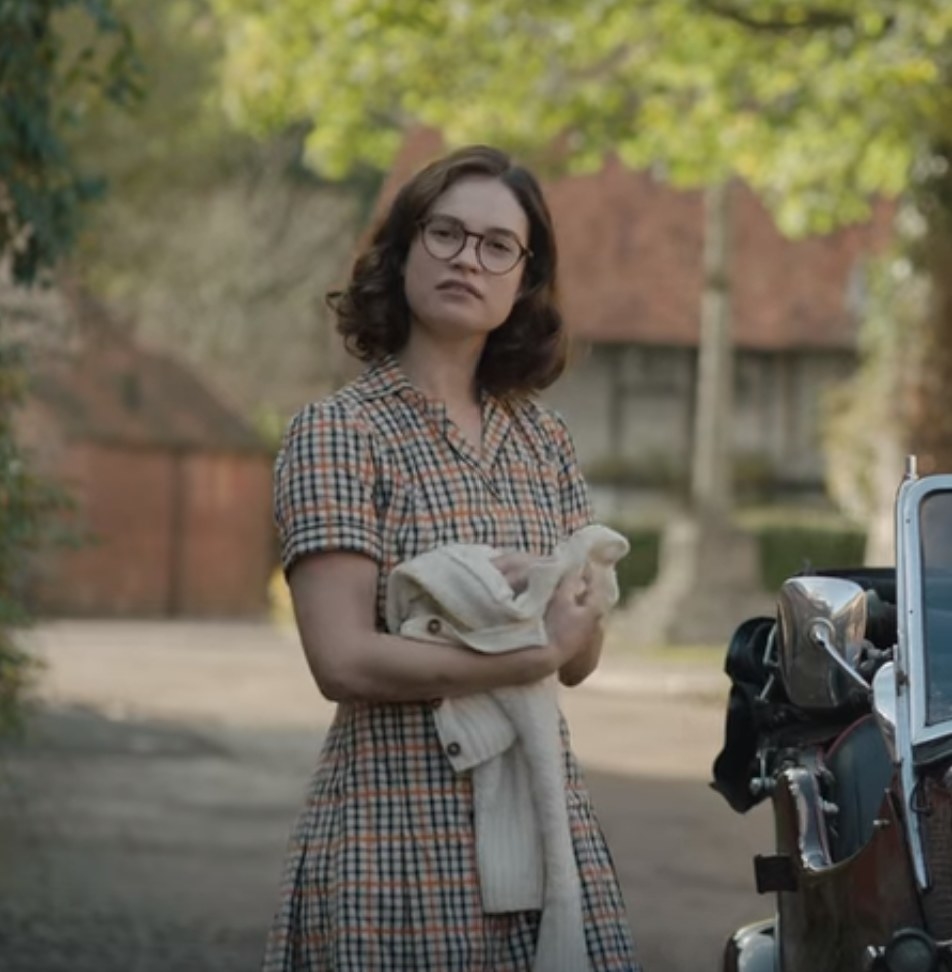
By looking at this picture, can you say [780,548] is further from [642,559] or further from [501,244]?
[501,244]

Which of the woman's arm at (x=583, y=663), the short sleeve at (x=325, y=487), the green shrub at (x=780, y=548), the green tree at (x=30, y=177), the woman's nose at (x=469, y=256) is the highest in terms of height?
the green shrub at (x=780, y=548)

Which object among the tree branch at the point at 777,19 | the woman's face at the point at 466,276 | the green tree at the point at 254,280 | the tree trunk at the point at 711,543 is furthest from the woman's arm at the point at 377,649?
the green tree at the point at 254,280

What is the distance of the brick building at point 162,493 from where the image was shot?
155 feet

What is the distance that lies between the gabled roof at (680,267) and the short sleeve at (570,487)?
41.6 meters

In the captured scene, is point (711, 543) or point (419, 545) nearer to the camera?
point (419, 545)

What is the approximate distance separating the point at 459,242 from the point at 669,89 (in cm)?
2095

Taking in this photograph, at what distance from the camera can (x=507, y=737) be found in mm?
3875

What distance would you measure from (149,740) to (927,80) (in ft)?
24.3

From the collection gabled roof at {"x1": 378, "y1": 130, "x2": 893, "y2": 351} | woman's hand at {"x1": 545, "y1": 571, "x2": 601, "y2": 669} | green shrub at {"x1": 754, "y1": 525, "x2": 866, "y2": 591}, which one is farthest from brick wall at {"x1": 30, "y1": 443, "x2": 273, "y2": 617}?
woman's hand at {"x1": 545, "y1": 571, "x2": 601, "y2": 669}

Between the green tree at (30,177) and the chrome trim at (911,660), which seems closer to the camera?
the chrome trim at (911,660)

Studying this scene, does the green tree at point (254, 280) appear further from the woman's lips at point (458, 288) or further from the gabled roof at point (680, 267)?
the woman's lips at point (458, 288)

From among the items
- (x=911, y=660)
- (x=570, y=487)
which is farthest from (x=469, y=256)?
(x=911, y=660)

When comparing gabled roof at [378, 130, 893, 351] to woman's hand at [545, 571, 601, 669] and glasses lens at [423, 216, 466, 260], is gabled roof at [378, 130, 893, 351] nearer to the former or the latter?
glasses lens at [423, 216, 466, 260]

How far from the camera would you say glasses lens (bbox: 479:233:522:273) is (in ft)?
13.3
